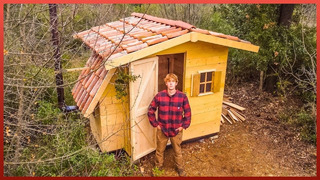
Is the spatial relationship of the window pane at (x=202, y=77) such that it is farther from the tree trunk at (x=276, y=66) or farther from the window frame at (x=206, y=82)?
the tree trunk at (x=276, y=66)

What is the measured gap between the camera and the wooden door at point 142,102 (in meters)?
5.81

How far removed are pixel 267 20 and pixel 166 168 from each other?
5.59 metres

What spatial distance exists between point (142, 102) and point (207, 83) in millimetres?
1808

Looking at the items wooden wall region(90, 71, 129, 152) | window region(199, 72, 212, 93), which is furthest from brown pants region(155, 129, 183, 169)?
window region(199, 72, 212, 93)

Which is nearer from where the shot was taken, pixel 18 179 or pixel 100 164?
pixel 18 179

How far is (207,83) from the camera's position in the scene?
6930 mm

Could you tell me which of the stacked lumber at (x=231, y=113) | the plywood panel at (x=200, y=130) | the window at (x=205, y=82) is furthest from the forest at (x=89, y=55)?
the window at (x=205, y=82)

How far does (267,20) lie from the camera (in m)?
8.77

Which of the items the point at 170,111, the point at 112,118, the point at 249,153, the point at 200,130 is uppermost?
the point at 170,111

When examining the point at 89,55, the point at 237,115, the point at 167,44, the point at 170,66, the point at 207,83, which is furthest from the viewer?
the point at 237,115

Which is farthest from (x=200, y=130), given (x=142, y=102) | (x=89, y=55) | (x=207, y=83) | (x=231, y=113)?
(x=89, y=55)

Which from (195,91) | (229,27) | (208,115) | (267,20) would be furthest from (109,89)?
(229,27)

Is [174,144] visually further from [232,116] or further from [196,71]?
[232,116]

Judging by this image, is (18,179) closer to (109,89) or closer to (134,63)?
(109,89)
